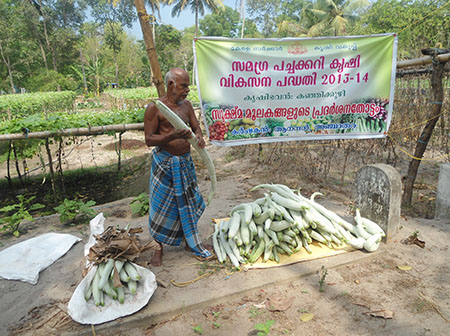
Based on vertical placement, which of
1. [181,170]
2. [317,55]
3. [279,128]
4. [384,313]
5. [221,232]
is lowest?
[384,313]

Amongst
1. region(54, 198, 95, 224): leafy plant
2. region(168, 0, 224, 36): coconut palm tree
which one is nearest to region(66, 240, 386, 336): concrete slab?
region(54, 198, 95, 224): leafy plant

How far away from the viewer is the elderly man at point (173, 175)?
267cm

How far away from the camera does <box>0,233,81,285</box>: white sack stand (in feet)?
9.37

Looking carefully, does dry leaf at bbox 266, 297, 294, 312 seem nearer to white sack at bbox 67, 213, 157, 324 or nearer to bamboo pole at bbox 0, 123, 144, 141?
white sack at bbox 67, 213, 157, 324

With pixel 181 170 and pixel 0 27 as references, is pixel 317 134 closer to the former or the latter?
pixel 181 170

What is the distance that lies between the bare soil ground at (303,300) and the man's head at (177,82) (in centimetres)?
166

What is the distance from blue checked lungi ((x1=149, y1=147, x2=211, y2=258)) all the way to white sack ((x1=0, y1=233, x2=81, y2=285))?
3.91 ft

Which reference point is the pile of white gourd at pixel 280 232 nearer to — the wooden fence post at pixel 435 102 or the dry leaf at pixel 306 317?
the dry leaf at pixel 306 317

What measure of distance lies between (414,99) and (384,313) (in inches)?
195

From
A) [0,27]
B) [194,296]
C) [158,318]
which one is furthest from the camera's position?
[0,27]

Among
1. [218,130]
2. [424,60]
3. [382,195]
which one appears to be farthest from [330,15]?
[382,195]

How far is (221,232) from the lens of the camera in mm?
3117

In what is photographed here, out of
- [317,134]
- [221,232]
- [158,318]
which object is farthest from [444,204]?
[158,318]

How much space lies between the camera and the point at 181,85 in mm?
2664
